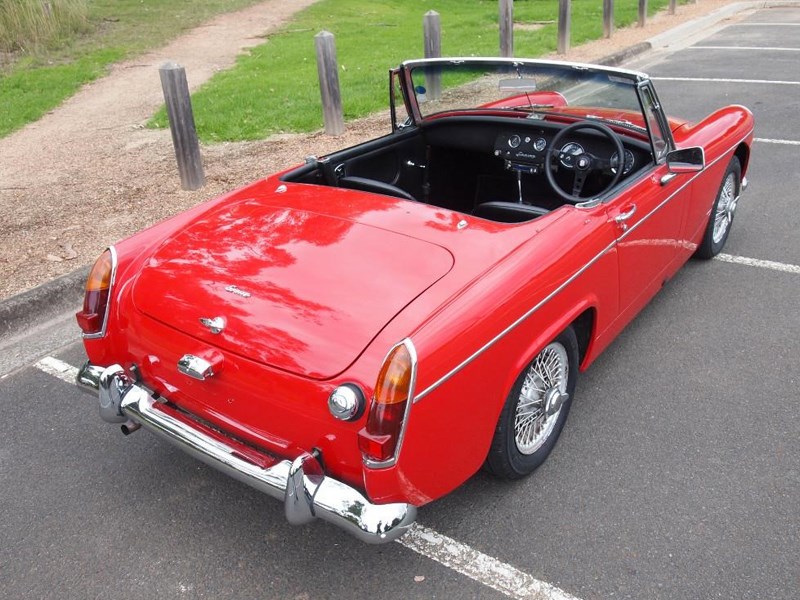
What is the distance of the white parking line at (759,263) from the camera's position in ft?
15.4

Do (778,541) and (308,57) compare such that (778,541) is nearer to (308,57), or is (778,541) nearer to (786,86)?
(786,86)

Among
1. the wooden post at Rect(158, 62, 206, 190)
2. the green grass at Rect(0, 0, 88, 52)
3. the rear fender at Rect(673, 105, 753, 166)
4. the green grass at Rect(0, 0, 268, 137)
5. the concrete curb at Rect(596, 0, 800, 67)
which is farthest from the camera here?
the green grass at Rect(0, 0, 88, 52)

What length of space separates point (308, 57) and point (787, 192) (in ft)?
25.6

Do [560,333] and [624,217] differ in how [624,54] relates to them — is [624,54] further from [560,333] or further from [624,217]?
[560,333]

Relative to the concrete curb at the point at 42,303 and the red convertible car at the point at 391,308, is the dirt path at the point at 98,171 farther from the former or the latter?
the red convertible car at the point at 391,308

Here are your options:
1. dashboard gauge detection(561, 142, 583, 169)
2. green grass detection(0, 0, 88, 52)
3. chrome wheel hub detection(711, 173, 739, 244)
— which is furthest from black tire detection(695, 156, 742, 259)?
green grass detection(0, 0, 88, 52)

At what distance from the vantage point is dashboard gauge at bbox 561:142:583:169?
12.1ft

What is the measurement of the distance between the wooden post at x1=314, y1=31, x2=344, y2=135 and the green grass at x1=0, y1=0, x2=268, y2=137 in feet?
12.5

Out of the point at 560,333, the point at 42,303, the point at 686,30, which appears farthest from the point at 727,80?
the point at 42,303

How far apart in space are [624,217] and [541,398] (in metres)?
0.90

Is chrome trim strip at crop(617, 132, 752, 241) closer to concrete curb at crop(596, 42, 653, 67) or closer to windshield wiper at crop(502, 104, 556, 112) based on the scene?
windshield wiper at crop(502, 104, 556, 112)

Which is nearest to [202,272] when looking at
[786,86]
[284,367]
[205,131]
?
[284,367]

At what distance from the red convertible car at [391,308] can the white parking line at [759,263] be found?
43.7 inches

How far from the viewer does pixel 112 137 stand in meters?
7.97
